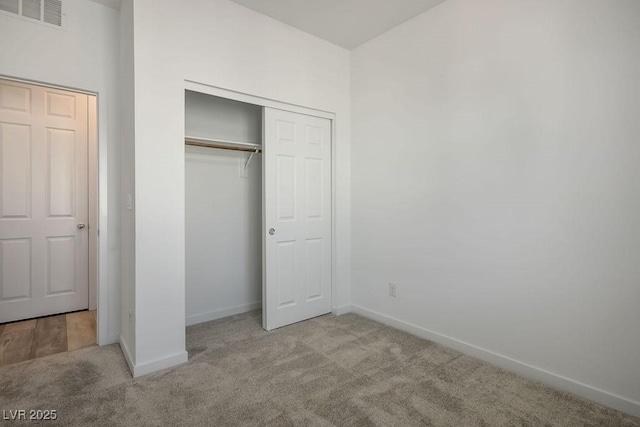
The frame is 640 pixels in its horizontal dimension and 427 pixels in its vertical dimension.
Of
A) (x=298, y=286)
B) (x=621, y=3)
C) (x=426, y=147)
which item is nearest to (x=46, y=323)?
(x=298, y=286)

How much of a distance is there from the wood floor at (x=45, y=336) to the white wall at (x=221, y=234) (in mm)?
915

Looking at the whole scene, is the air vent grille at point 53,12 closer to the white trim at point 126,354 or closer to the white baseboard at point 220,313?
the white trim at point 126,354

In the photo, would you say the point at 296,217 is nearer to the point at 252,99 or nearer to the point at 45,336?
the point at 252,99

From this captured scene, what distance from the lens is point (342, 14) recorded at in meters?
2.83

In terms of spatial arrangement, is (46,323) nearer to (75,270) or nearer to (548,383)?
(75,270)

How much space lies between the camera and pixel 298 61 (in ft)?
10.2

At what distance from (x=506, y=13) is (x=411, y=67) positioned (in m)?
0.79

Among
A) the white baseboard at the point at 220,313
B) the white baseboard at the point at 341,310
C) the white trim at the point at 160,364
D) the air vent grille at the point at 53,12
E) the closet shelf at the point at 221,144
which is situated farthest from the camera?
the white baseboard at the point at 341,310

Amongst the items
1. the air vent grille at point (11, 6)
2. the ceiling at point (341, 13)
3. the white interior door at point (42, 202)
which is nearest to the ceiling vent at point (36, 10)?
the air vent grille at point (11, 6)

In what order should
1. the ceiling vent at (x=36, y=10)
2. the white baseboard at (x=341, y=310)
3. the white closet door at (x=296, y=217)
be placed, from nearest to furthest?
the ceiling vent at (x=36, y=10), the white closet door at (x=296, y=217), the white baseboard at (x=341, y=310)

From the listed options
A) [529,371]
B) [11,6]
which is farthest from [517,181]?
[11,6]

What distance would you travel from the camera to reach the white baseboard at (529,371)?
1.87 meters

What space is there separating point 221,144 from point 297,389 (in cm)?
212

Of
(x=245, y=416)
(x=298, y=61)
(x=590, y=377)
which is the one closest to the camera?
(x=245, y=416)
